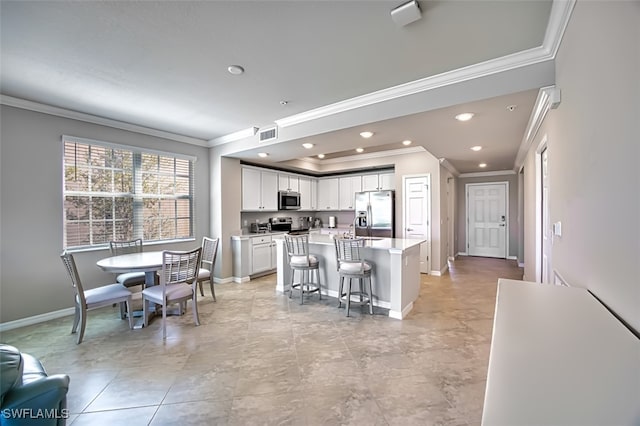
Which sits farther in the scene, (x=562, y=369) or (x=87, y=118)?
(x=87, y=118)

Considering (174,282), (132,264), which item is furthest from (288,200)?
(132,264)

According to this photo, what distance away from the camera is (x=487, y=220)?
783 centimetres

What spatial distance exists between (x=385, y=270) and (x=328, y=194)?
154 inches

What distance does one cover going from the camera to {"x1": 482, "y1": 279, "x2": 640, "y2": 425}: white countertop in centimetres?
57

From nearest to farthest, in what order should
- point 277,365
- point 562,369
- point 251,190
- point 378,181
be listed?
point 562,369
point 277,365
point 251,190
point 378,181

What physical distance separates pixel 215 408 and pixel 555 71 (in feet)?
11.6

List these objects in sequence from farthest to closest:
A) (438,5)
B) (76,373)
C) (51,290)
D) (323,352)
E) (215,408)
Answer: (51,290) < (323,352) < (76,373) < (215,408) < (438,5)

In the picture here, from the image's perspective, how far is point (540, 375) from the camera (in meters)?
0.69

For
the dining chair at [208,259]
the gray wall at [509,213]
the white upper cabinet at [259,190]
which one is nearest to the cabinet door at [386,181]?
the white upper cabinet at [259,190]

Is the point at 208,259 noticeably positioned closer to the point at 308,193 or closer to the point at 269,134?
the point at 269,134

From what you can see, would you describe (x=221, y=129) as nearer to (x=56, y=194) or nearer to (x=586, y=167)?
(x=56, y=194)

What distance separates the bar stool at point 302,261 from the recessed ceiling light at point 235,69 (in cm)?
224

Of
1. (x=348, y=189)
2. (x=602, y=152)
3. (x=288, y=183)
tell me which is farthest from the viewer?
(x=348, y=189)

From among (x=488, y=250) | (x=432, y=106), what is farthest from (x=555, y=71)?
(x=488, y=250)
